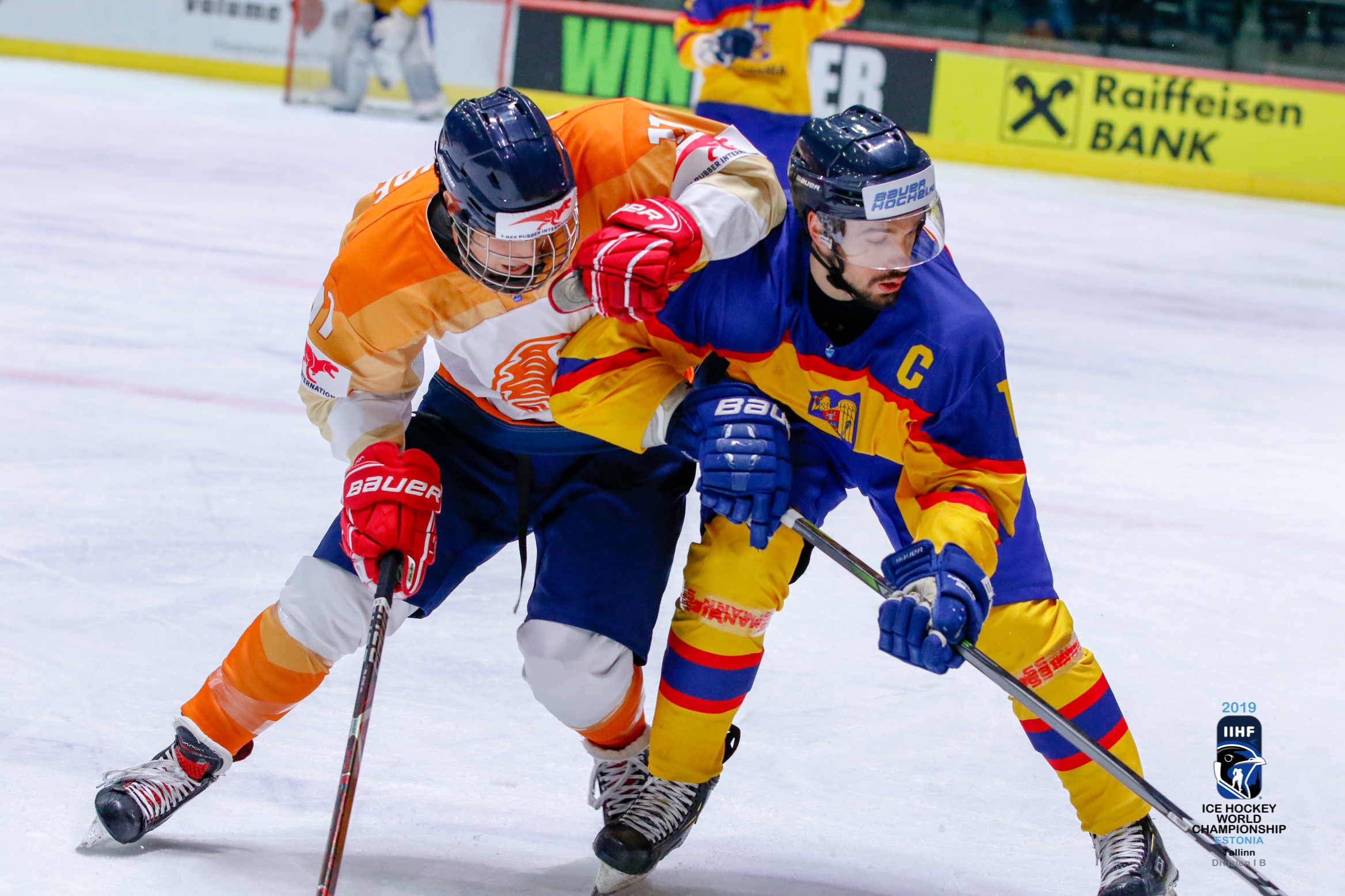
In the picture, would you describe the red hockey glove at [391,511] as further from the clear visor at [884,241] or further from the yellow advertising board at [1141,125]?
the yellow advertising board at [1141,125]

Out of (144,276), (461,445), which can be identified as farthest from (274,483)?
(144,276)

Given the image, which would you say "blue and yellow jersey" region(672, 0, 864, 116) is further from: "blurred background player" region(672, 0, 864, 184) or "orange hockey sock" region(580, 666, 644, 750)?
"orange hockey sock" region(580, 666, 644, 750)

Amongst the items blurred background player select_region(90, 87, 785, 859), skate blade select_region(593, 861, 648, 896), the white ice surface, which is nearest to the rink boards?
the white ice surface

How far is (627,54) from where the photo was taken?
11609 mm

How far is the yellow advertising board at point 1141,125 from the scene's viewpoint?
419 inches

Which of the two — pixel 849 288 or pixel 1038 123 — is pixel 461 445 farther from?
pixel 1038 123

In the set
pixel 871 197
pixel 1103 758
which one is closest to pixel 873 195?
pixel 871 197

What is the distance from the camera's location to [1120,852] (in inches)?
79.7

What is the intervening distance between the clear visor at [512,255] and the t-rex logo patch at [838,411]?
426mm

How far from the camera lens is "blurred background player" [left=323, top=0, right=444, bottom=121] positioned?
447 inches

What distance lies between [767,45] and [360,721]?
15.4 feet

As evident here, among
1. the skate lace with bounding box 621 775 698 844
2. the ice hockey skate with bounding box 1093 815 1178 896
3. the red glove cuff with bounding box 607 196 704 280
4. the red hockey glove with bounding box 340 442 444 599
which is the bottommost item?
the skate lace with bounding box 621 775 698 844

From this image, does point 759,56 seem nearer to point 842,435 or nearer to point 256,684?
point 842,435

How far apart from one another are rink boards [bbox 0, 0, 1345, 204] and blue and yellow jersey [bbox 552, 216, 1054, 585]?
9547 mm
